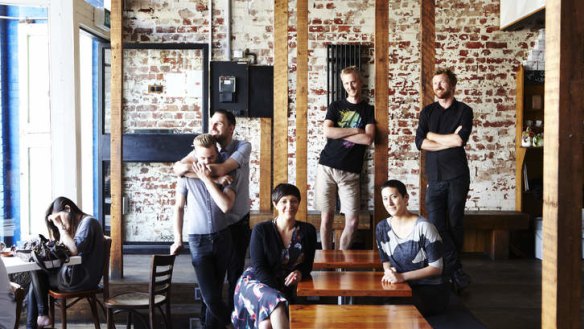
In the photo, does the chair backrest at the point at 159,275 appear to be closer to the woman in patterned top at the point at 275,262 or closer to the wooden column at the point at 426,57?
the woman in patterned top at the point at 275,262

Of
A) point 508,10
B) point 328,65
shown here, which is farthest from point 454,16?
point 328,65

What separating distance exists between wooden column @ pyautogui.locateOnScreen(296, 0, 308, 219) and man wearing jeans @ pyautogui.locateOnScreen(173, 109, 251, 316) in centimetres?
84

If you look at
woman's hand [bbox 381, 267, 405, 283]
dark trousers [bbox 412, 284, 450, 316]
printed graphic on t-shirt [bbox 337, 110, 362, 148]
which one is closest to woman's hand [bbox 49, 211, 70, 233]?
printed graphic on t-shirt [bbox 337, 110, 362, 148]

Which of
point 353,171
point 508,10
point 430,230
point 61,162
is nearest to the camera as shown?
point 430,230

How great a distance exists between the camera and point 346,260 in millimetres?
4133

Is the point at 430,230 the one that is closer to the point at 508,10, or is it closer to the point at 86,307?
the point at 86,307

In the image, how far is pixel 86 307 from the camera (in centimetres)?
551

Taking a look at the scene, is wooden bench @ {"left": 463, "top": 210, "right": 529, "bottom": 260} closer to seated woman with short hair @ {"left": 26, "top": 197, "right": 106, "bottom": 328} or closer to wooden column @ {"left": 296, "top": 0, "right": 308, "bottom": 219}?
wooden column @ {"left": 296, "top": 0, "right": 308, "bottom": 219}

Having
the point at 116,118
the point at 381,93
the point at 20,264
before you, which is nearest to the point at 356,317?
the point at 381,93

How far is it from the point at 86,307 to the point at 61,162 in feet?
4.61

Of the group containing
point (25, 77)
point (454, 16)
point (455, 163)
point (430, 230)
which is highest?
point (454, 16)

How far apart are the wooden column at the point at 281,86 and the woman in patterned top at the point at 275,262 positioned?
3.68 ft

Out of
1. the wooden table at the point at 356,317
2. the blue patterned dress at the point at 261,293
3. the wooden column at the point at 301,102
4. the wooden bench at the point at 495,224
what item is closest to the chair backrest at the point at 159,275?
the blue patterned dress at the point at 261,293

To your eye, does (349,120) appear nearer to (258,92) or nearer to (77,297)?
(77,297)
